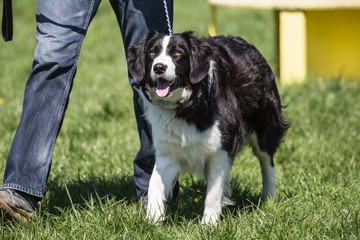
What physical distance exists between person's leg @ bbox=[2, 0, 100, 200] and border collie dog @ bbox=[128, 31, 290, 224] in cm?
41

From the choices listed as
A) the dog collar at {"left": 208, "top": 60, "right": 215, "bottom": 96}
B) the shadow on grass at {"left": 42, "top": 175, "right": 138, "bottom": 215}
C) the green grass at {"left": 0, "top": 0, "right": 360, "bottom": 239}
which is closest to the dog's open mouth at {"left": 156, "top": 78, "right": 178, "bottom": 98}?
the dog collar at {"left": 208, "top": 60, "right": 215, "bottom": 96}

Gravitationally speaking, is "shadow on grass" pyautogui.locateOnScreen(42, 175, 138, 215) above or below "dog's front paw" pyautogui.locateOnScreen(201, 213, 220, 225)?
below

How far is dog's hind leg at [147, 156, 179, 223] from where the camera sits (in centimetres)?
313

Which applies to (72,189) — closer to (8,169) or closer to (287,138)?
(8,169)

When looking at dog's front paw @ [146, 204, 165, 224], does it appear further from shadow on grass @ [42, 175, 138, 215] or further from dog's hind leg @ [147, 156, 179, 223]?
shadow on grass @ [42, 175, 138, 215]

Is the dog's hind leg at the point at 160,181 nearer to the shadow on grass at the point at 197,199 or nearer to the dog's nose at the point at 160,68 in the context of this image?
the shadow on grass at the point at 197,199

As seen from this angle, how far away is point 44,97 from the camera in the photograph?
295 cm

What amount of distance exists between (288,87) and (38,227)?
4334 millimetres

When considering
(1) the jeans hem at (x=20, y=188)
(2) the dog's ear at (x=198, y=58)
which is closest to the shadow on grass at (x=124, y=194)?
(1) the jeans hem at (x=20, y=188)

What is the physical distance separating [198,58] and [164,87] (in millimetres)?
270

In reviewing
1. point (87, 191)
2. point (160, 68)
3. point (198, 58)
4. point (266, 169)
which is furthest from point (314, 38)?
point (160, 68)

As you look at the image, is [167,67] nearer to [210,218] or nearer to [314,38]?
[210,218]

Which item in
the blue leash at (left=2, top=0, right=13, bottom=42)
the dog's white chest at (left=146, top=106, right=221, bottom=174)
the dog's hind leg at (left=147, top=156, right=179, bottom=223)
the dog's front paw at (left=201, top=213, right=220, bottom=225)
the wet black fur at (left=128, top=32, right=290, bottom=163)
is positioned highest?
the blue leash at (left=2, top=0, right=13, bottom=42)

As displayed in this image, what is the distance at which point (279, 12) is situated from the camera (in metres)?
7.14
